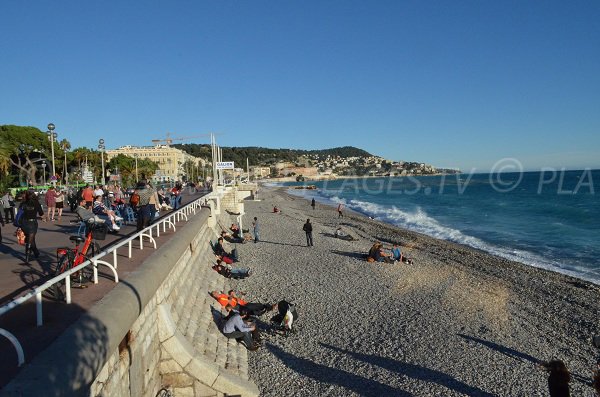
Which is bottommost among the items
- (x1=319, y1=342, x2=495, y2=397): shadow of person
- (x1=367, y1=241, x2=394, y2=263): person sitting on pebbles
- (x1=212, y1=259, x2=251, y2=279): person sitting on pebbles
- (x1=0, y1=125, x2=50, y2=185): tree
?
(x1=319, y1=342, x2=495, y2=397): shadow of person

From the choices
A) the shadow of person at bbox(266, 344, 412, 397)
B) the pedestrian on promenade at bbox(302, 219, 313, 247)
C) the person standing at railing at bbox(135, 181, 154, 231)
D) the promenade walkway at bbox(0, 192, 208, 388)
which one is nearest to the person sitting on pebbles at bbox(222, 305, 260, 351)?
the shadow of person at bbox(266, 344, 412, 397)

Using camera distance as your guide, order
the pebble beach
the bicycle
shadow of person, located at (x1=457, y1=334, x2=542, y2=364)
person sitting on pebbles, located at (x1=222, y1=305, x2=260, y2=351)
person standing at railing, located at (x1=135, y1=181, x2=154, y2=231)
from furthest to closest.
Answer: person standing at railing, located at (x1=135, y1=181, x2=154, y2=231) → shadow of person, located at (x1=457, y1=334, x2=542, y2=364) → person sitting on pebbles, located at (x1=222, y1=305, x2=260, y2=351) → the pebble beach → the bicycle

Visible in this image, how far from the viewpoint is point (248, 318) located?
1067cm

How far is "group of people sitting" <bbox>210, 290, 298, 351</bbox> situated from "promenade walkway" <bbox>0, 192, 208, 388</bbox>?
7.72 feet

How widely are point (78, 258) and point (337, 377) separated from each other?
5377mm

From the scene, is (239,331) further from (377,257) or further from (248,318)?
(377,257)

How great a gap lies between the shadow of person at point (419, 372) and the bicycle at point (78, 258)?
5673 mm

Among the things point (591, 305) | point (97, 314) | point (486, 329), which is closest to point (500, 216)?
point (591, 305)

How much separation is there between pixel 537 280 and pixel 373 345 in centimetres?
1028

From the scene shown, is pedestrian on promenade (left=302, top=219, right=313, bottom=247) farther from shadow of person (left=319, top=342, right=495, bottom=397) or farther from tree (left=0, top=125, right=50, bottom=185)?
tree (left=0, top=125, right=50, bottom=185)

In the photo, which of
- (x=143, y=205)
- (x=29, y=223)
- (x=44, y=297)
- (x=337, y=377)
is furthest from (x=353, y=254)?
(x=44, y=297)

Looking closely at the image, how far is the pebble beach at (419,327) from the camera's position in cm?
836

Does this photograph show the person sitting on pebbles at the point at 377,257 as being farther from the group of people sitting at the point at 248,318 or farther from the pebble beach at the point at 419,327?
the group of people sitting at the point at 248,318

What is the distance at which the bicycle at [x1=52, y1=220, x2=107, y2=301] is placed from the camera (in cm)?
556
